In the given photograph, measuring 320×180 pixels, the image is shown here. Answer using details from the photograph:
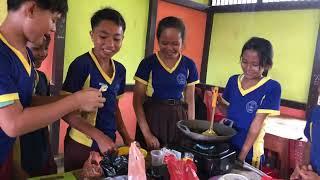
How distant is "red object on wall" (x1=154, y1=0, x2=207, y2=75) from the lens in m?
3.62

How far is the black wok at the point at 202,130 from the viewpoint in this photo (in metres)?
1.15

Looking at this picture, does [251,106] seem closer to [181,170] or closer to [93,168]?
[181,170]

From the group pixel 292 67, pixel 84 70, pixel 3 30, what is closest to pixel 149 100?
Result: pixel 84 70

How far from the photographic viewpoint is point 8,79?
95 centimetres

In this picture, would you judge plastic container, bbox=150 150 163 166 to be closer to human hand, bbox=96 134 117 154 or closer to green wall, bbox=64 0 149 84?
human hand, bbox=96 134 117 154

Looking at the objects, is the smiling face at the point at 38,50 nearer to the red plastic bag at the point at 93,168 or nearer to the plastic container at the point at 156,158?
the red plastic bag at the point at 93,168

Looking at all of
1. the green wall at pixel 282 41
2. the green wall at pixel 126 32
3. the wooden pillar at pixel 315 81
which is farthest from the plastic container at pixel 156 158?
the green wall at pixel 282 41

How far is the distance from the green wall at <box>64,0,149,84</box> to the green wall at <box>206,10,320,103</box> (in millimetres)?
1232

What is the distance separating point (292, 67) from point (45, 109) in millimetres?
3010

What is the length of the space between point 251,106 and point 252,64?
0.26 meters

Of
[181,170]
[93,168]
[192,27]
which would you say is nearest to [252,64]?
[181,170]

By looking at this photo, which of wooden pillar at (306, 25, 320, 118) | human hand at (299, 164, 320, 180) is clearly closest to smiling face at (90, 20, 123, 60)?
human hand at (299, 164, 320, 180)

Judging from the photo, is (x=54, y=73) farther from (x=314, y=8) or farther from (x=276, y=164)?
(x=314, y=8)

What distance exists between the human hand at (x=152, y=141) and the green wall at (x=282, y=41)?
212 cm
